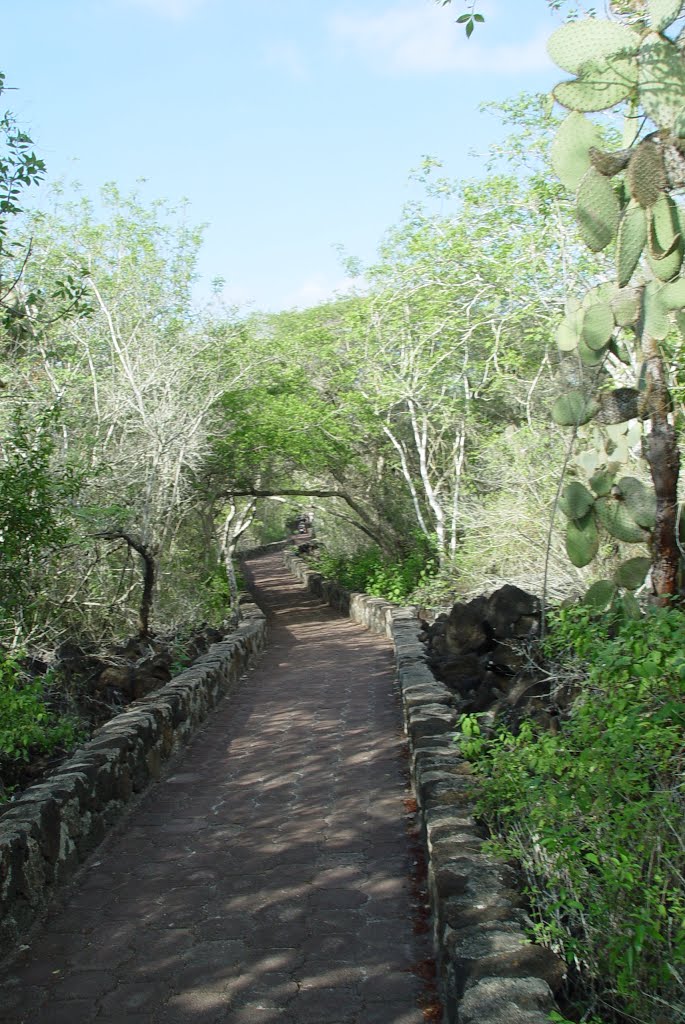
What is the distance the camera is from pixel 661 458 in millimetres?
5914

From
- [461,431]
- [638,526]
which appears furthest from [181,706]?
[461,431]

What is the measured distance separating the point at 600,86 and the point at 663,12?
20.0 inches

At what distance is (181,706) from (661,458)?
4.52 meters

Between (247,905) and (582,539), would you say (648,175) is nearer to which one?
(582,539)

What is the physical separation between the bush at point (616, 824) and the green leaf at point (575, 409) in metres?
1.76

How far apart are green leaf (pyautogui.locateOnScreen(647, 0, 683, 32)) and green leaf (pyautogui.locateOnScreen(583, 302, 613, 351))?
5.34 feet

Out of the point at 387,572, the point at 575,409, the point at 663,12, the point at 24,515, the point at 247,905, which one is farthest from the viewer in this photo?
the point at 387,572

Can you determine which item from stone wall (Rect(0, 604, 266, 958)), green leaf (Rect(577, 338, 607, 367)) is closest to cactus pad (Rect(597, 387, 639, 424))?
green leaf (Rect(577, 338, 607, 367))

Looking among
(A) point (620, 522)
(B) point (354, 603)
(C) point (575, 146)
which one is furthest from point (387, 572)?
(C) point (575, 146)

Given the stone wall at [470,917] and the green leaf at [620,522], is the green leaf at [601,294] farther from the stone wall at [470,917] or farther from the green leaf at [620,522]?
the stone wall at [470,917]

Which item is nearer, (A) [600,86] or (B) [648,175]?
(B) [648,175]

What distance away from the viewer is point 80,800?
5.45 metres

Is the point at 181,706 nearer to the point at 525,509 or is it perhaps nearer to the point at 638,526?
the point at 638,526

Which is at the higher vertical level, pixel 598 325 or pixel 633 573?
pixel 598 325
